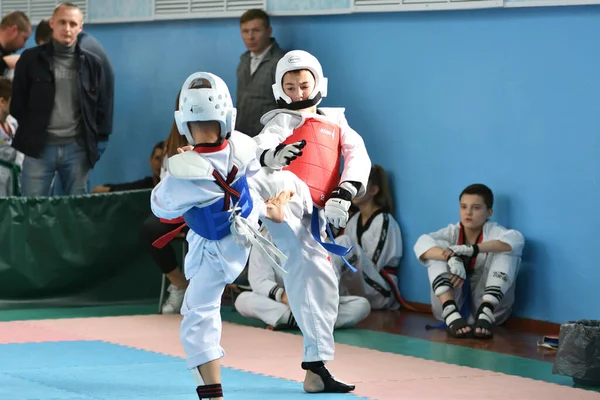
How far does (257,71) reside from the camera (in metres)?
8.88

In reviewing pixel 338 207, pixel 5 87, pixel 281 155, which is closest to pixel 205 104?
pixel 281 155

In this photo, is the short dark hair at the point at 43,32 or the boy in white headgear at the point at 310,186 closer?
the boy in white headgear at the point at 310,186

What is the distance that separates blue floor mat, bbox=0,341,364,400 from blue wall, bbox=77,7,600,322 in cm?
273

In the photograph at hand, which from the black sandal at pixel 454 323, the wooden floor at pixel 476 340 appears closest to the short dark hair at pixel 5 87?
the wooden floor at pixel 476 340

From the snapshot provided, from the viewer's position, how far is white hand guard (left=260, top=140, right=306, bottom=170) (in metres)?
4.80

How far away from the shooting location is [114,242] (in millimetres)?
8555

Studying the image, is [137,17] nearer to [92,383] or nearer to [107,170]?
[107,170]

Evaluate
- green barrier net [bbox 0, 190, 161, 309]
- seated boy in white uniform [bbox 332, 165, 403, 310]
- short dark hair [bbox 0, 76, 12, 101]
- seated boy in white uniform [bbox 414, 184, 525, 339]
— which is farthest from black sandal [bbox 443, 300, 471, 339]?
short dark hair [bbox 0, 76, 12, 101]

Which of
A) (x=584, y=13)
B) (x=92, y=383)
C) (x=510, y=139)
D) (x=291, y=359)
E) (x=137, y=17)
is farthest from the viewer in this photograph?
(x=137, y=17)

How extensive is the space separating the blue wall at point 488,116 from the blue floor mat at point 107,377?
2.73m

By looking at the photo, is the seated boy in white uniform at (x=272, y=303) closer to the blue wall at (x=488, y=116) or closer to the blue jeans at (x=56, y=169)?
the blue wall at (x=488, y=116)

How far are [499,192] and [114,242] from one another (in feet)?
9.74

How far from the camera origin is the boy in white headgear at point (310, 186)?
16.5 ft

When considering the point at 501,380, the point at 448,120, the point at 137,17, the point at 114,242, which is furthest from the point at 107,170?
the point at 501,380
